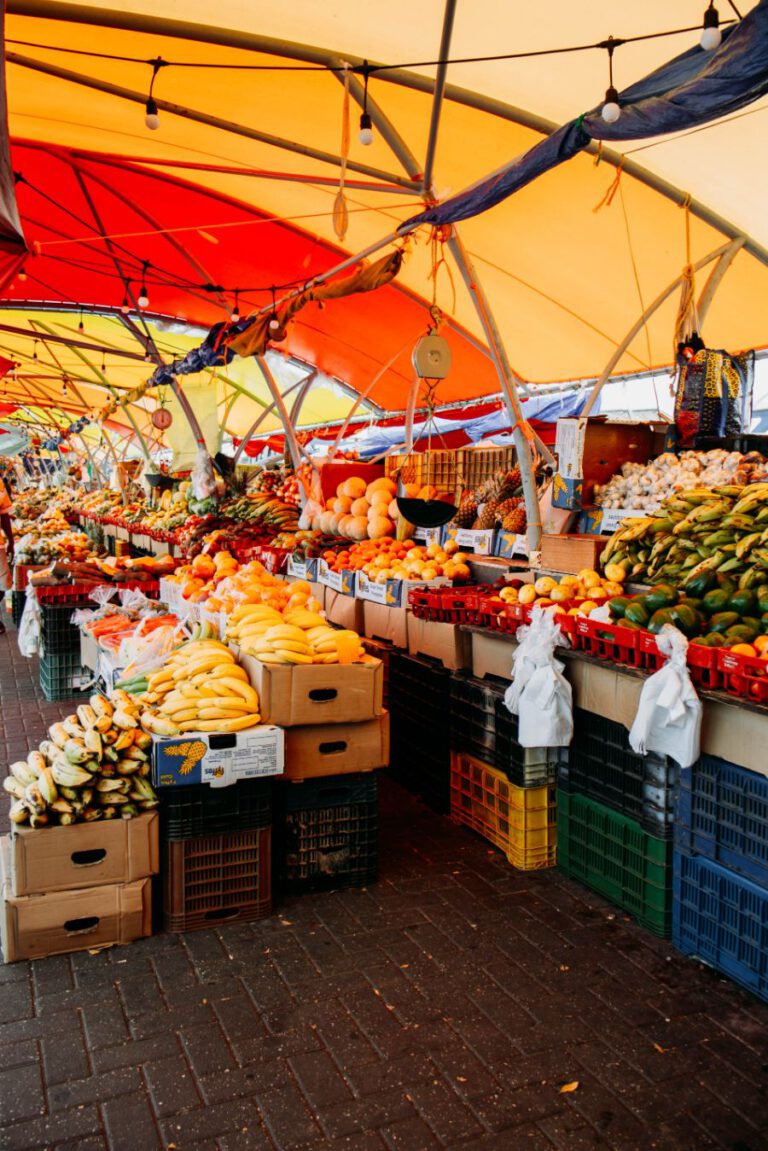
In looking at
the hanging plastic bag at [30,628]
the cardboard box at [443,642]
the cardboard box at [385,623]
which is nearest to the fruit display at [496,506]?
the cardboard box at [385,623]

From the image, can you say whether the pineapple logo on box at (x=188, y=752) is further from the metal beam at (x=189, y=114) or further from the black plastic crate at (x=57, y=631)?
the metal beam at (x=189, y=114)

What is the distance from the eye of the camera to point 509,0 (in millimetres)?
4562

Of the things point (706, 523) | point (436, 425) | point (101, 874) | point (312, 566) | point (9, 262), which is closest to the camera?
point (9, 262)

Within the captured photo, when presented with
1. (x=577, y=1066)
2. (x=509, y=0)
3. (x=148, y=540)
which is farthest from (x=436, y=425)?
(x=577, y=1066)

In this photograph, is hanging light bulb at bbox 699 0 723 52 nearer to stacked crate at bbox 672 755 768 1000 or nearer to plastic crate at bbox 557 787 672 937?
stacked crate at bbox 672 755 768 1000

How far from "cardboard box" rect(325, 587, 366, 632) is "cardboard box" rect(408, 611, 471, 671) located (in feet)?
3.77

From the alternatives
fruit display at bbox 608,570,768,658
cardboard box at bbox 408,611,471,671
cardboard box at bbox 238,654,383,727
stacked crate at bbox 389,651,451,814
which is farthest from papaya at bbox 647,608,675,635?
stacked crate at bbox 389,651,451,814

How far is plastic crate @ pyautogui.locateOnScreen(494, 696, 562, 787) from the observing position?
4090 mm

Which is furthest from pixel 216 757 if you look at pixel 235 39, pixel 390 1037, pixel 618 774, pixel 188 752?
pixel 235 39

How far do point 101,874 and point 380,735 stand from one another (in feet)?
4.37

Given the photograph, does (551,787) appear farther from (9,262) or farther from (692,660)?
(9,262)

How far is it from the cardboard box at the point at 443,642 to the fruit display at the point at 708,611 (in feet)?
3.51

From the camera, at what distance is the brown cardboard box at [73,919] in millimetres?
3283

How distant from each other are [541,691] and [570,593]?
2.87 ft
